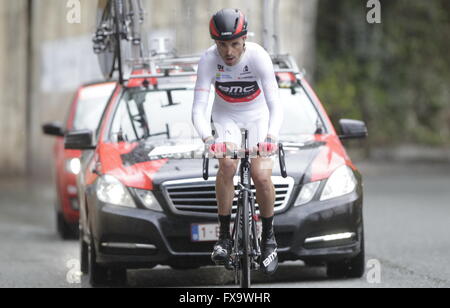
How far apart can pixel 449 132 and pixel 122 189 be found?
23422mm

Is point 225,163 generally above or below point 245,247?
above

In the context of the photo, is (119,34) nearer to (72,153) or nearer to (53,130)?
(53,130)

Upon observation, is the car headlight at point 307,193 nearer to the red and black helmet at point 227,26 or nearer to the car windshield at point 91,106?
the red and black helmet at point 227,26

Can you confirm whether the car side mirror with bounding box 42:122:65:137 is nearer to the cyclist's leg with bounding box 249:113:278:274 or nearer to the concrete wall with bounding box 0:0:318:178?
the cyclist's leg with bounding box 249:113:278:274

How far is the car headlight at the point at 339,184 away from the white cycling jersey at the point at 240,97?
1.18m

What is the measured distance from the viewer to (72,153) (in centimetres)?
1562

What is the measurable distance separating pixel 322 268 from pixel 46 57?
15.5 m

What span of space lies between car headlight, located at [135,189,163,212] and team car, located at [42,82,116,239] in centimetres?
493

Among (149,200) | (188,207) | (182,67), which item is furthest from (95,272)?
(182,67)

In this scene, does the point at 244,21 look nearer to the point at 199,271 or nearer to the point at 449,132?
the point at 199,271

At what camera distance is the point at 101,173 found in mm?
10656

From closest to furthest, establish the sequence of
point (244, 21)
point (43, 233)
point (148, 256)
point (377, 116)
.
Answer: point (244, 21) → point (148, 256) → point (43, 233) → point (377, 116)

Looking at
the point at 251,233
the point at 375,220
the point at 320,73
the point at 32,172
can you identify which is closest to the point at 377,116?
the point at 320,73

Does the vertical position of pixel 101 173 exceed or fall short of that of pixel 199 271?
it exceeds it
